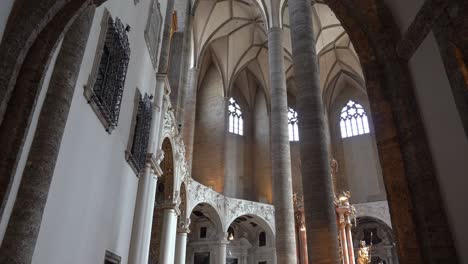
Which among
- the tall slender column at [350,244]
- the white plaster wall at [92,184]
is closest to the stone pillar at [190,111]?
the tall slender column at [350,244]

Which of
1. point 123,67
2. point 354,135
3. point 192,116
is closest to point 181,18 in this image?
point 192,116

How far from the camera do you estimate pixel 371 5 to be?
469 cm

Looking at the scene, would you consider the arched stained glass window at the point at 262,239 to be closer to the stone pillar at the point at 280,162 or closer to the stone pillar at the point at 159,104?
the stone pillar at the point at 280,162

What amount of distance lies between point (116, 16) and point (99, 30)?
39.8 inches

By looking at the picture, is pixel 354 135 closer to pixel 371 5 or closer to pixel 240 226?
pixel 240 226

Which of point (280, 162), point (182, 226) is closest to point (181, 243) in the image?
point (182, 226)

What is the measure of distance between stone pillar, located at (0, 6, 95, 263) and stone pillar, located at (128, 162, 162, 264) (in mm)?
4619

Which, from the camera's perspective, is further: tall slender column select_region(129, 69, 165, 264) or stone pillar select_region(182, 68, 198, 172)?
stone pillar select_region(182, 68, 198, 172)

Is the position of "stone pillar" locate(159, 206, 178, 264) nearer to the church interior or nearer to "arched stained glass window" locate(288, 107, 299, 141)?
the church interior

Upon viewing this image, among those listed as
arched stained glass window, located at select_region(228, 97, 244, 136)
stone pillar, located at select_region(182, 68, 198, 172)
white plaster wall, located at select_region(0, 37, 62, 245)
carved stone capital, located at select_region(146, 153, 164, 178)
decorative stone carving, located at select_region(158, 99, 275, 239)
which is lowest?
white plaster wall, located at select_region(0, 37, 62, 245)

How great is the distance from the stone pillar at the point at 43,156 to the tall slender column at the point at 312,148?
18.2ft

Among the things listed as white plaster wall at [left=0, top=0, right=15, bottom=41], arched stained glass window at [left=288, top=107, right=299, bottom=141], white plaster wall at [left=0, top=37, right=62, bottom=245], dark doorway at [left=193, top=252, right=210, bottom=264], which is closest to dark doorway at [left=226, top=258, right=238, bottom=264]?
dark doorway at [left=193, top=252, right=210, bottom=264]

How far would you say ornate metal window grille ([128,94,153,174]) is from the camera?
836 centimetres

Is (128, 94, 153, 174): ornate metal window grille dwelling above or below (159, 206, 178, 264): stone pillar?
above
